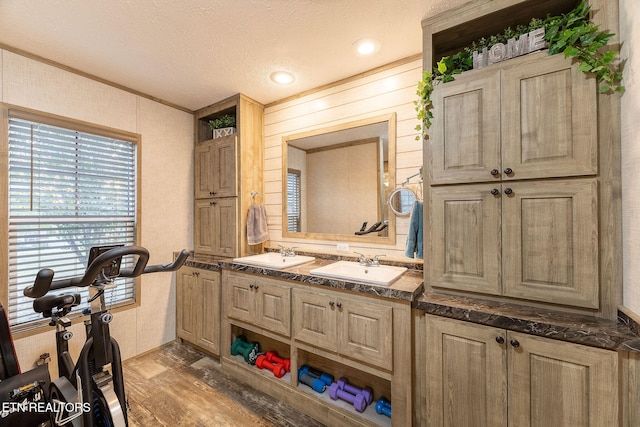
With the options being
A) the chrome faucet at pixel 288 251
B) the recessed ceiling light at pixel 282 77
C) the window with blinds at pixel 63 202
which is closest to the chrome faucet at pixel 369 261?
the chrome faucet at pixel 288 251

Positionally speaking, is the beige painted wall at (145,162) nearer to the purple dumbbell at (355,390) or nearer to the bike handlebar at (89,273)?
the bike handlebar at (89,273)

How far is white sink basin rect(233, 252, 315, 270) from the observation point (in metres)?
2.09

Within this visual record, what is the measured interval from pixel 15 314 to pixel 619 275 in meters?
3.66

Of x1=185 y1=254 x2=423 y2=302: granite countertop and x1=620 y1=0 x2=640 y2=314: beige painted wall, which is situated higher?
x1=620 y1=0 x2=640 y2=314: beige painted wall

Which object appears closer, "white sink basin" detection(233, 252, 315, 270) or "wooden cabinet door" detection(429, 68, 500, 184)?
"wooden cabinet door" detection(429, 68, 500, 184)

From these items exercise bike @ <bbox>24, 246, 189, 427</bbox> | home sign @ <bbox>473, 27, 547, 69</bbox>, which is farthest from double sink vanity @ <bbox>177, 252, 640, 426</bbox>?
home sign @ <bbox>473, 27, 547, 69</bbox>

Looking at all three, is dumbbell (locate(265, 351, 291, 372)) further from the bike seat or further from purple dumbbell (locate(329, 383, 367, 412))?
the bike seat

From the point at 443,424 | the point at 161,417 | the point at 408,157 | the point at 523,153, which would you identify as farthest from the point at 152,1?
the point at 443,424

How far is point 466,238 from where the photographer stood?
4.70 ft

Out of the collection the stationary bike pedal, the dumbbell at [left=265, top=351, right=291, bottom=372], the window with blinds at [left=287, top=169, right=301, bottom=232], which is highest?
the window with blinds at [left=287, top=169, right=301, bottom=232]

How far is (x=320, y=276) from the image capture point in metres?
1.79

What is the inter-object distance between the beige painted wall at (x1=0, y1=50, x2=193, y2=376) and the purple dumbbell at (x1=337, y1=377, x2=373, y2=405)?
2035 millimetres

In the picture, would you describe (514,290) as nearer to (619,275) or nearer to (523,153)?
(619,275)

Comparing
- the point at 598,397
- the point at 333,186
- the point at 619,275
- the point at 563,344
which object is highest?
the point at 333,186
